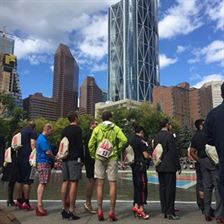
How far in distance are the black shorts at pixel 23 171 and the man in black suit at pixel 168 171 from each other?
2.93m

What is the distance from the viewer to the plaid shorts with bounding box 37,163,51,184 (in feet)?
23.9

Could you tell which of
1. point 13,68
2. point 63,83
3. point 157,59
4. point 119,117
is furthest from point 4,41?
point 119,117

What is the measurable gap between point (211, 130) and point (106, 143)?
2.91 metres

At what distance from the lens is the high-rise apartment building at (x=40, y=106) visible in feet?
412

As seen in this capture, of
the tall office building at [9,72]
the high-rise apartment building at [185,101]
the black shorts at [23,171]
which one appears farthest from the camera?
the high-rise apartment building at [185,101]

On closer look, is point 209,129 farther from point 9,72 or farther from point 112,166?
point 9,72

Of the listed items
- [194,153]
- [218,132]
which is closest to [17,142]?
[194,153]

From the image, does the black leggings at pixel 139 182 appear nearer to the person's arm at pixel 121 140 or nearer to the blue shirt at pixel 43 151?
the person's arm at pixel 121 140

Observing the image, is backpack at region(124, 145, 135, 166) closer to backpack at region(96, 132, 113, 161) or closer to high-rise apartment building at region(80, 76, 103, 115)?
backpack at region(96, 132, 113, 161)

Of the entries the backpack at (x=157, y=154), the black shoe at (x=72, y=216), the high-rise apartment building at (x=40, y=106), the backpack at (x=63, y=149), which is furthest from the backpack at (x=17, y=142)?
the high-rise apartment building at (x=40, y=106)

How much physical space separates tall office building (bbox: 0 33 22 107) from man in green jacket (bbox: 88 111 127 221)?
4541 cm

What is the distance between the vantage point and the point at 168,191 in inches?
267

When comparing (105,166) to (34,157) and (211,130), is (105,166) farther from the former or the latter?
(211,130)

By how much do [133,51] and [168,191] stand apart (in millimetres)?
160584
